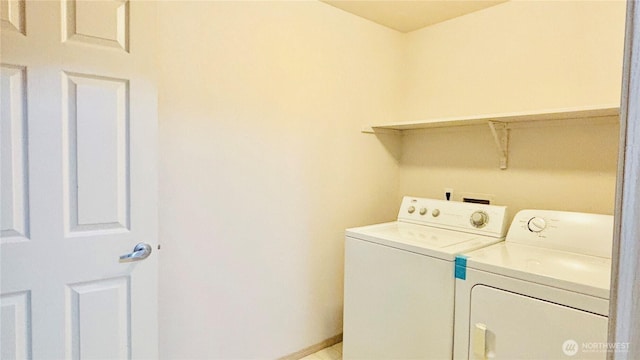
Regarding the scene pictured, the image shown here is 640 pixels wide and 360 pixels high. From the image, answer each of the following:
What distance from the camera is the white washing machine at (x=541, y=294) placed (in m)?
1.23

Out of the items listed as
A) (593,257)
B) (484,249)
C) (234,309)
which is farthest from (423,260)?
(234,309)

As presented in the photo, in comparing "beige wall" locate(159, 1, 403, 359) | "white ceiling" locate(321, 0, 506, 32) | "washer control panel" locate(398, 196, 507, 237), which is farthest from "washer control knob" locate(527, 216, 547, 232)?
"white ceiling" locate(321, 0, 506, 32)

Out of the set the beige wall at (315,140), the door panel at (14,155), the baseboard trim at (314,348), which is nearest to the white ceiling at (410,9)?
the beige wall at (315,140)

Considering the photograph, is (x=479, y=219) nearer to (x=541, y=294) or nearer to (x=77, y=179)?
(x=541, y=294)

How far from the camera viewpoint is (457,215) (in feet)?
7.06

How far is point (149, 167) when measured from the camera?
4.83 feet

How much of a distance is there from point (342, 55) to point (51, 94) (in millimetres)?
1670

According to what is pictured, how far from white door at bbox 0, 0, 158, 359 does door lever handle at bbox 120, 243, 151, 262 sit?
20 mm

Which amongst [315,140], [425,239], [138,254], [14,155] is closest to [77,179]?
[14,155]

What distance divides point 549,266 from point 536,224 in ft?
1.40

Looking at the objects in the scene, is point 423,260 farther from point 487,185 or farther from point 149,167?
point 149,167

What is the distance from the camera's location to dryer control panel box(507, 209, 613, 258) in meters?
1.58

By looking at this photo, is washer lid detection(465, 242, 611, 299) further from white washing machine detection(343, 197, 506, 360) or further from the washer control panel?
the washer control panel

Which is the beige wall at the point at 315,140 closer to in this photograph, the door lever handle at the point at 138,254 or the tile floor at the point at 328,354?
the tile floor at the point at 328,354
